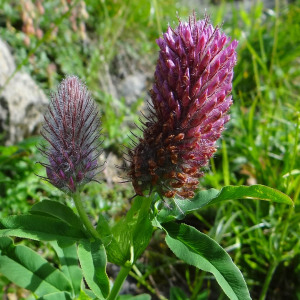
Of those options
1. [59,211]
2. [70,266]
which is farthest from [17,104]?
[59,211]

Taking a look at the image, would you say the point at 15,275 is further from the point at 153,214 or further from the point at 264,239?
the point at 264,239

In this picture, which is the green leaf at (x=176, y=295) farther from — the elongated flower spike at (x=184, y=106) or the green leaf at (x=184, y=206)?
the elongated flower spike at (x=184, y=106)

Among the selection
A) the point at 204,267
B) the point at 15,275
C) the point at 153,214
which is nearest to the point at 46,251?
the point at 15,275

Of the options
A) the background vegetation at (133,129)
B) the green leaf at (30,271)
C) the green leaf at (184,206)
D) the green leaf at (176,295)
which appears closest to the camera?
the green leaf at (184,206)

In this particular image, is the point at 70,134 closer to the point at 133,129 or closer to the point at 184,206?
the point at 184,206

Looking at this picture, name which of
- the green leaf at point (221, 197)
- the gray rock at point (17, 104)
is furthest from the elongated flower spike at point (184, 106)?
the gray rock at point (17, 104)

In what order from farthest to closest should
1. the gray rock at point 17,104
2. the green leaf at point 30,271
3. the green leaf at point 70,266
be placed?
the gray rock at point 17,104
the green leaf at point 70,266
the green leaf at point 30,271
